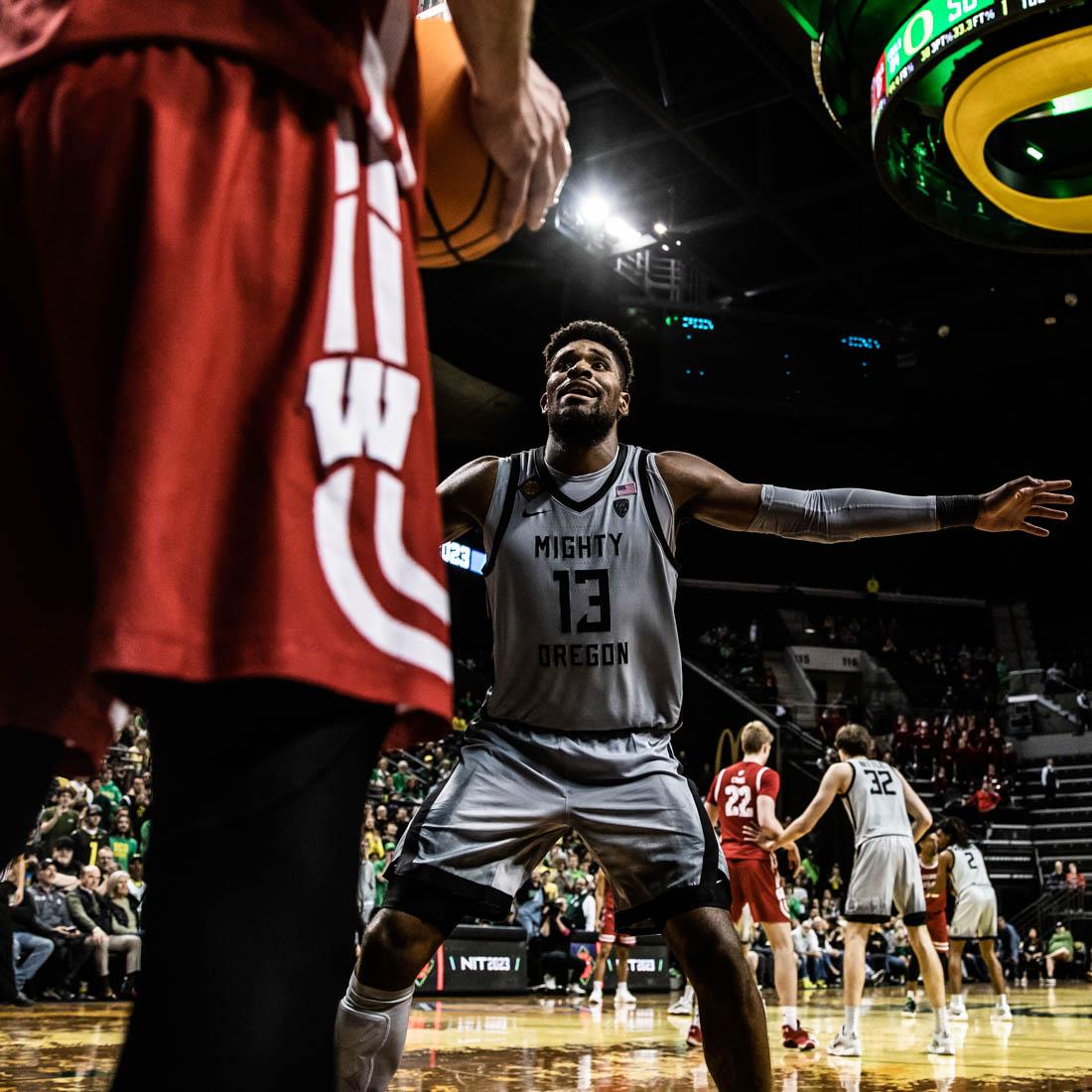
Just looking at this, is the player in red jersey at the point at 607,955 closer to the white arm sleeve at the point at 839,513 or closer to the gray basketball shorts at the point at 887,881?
the gray basketball shorts at the point at 887,881

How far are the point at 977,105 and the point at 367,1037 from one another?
8.10m

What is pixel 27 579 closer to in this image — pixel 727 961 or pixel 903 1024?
pixel 727 961

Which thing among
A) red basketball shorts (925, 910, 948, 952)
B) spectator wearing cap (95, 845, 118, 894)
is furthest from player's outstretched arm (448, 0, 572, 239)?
red basketball shorts (925, 910, 948, 952)

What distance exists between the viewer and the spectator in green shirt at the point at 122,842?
35.7 ft

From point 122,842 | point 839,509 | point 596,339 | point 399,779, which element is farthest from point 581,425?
point 399,779

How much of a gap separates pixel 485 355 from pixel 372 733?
22.3 metres

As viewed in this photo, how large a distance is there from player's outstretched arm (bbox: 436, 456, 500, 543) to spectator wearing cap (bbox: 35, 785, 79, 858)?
814cm

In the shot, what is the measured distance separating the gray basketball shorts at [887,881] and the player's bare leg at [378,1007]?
229 inches

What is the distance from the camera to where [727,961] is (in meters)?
2.96

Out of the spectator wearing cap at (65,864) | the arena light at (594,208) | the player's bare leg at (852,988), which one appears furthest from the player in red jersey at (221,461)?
the arena light at (594,208)

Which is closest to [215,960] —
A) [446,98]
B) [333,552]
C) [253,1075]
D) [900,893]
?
[253,1075]

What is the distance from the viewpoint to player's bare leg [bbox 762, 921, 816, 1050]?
7.53 meters

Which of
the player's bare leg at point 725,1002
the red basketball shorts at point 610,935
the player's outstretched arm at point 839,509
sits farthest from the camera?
the red basketball shorts at point 610,935

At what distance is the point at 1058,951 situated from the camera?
19438mm
